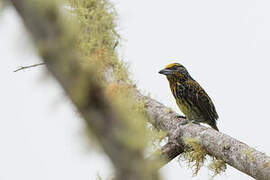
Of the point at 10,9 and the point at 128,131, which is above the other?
the point at 10,9

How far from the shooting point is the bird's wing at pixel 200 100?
3.33 meters

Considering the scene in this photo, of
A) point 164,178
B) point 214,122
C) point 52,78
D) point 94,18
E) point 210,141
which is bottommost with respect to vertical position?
point 214,122

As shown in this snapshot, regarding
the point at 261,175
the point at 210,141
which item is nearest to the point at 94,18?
the point at 210,141

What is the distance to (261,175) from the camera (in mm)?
1689

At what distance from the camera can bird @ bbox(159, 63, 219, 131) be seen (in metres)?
3.32

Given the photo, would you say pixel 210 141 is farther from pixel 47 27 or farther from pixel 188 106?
pixel 47 27

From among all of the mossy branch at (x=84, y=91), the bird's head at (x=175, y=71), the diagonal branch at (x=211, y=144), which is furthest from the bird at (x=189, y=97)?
the mossy branch at (x=84, y=91)

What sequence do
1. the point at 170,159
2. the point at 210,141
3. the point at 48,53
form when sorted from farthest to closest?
the point at 170,159
the point at 210,141
the point at 48,53

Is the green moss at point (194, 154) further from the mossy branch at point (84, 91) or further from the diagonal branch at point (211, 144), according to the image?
the mossy branch at point (84, 91)

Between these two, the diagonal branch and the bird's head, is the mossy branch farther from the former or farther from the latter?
the bird's head

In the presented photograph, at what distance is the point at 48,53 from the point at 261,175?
5.20 feet

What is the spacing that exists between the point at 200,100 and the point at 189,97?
0.34ft

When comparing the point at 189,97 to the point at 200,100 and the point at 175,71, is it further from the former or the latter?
the point at 175,71

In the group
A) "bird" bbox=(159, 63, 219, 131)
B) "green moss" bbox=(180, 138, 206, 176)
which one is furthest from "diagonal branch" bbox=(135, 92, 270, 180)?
"bird" bbox=(159, 63, 219, 131)
